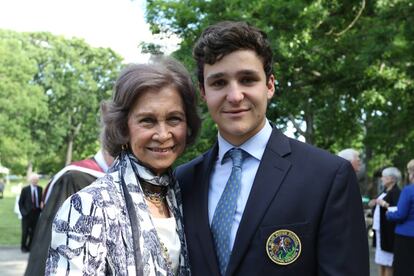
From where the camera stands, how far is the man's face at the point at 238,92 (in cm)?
260

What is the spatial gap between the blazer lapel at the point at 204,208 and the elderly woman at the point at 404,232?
5.97 m

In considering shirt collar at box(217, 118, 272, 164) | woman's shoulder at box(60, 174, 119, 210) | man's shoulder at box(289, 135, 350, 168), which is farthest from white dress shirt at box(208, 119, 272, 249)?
woman's shoulder at box(60, 174, 119, 210)

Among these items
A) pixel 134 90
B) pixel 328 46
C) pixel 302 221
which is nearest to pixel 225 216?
pixel 302 221

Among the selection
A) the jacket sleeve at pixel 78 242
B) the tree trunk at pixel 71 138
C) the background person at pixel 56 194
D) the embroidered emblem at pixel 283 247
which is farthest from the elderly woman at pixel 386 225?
the tree trunk at pixel 71 138

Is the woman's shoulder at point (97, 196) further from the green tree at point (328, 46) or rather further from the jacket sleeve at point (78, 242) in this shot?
the green tree at point (328, 46)

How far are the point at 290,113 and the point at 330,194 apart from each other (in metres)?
9.81

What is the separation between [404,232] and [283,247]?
21.4ft

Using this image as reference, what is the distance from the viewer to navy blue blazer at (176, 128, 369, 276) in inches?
92.3

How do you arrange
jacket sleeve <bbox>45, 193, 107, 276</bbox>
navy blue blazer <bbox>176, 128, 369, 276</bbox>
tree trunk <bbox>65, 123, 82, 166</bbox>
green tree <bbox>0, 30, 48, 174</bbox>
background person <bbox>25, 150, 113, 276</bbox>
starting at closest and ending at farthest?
jacket sleeve <bbox>45, 193, 107, 276</bbox> → navy blue blazer <bbox>176, 128, 369, 276</bbox> → background person <bbox>25, 150, 113, 276</bbox> → green tree <bbox>0, 30, 48, 174</bbox> → tree trunk <bbox>65, 123, 82, 166</bbox>

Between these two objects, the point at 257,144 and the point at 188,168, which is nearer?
the point at 257,144

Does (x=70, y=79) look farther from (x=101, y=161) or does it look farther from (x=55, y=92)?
(x=101, y=161)

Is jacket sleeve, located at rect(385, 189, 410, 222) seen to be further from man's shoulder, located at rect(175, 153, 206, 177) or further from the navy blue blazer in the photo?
the navy blue blazer

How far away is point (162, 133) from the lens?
8.61ft

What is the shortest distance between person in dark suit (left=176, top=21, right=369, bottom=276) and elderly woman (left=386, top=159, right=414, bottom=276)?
601cm
